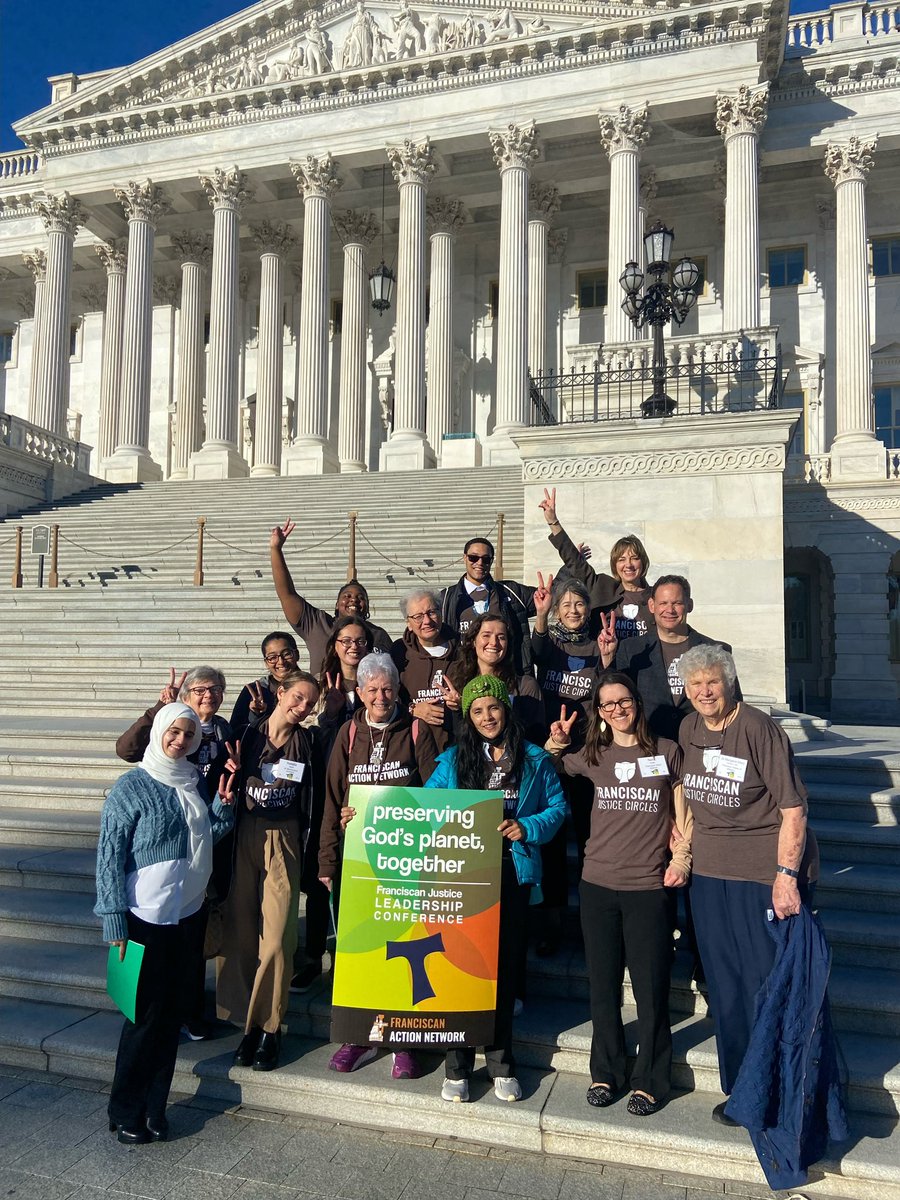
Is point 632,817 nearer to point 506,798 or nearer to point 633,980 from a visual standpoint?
point 506,798

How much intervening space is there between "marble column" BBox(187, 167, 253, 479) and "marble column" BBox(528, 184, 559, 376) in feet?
31.2

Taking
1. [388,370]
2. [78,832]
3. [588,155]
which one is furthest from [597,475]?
[388,370]

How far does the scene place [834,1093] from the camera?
3879 mm

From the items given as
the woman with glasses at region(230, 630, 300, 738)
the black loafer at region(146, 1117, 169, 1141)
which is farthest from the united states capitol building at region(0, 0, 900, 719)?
the black loafer at region(146, 1117, 169, 1141)

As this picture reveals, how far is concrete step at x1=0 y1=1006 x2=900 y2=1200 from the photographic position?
156 inches

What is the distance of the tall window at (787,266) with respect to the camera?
97.1ft

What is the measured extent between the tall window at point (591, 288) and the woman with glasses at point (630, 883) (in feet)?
97.8

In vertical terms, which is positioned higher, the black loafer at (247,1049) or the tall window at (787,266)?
the tall window at (787,266)

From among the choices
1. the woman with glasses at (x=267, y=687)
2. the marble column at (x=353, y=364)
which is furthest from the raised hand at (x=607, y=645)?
the marble column at (x=353, y=364)

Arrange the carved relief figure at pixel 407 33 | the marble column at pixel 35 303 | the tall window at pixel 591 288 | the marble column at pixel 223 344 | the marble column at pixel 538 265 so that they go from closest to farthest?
the carved relief figure at pixel 407 33 → the marble column at pixel 538 265 → the marble column at pixel 223 344 → the marble column at pixel 35 303 → the tall window at pixel 591 288

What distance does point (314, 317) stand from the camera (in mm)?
28406

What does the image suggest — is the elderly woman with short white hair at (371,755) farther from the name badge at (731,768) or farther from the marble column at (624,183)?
the marble column at (624,183)

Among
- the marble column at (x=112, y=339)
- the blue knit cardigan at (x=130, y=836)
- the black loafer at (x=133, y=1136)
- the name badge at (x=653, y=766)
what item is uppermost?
the marble column at (x=112, y=339)

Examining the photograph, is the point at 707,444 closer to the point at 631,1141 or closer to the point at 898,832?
the point at 898,832
